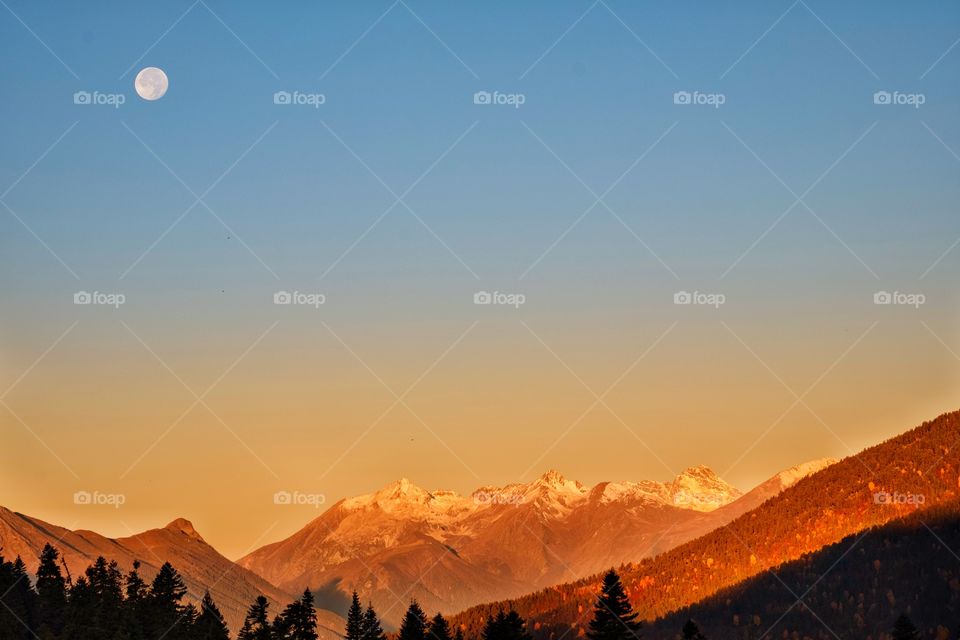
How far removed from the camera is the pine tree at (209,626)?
138 meters

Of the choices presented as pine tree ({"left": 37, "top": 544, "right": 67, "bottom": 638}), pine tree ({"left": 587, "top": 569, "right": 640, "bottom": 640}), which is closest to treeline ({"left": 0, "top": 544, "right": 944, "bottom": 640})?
pine tree ({"left": 587, "top": 569, "right": 640, "bottom": 640})

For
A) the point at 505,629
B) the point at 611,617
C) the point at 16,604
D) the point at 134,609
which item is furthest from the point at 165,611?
the point at 611,617

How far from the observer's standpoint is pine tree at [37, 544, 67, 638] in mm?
153250

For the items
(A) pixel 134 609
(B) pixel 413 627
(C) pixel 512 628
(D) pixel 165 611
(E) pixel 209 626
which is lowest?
(C) pixel 512 628

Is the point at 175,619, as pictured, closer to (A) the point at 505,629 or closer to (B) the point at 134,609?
(B) the point at 134,609

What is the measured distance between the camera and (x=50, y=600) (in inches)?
6265

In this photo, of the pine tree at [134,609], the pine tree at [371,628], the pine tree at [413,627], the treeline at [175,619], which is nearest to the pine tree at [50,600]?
the treeline at [175,619]

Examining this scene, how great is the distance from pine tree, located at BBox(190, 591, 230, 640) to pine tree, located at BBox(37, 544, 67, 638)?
646 inches

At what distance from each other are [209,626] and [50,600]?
2866 centimetres

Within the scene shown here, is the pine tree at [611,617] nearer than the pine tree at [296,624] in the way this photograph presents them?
Yes

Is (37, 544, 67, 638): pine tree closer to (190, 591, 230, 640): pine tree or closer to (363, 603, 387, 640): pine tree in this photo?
(190, 591, 230, 640): pine tree

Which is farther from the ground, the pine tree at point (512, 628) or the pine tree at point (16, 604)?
the pine tree at point (16, 604)

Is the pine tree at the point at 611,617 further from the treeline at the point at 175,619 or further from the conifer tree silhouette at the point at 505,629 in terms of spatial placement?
the conifer tree silhouette at the point at 505,629

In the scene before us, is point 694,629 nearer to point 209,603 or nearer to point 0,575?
point 209,603
